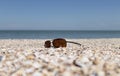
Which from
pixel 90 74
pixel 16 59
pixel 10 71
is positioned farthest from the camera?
pixel 16 59

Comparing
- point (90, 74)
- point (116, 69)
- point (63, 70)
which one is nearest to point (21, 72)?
point (63, 70)

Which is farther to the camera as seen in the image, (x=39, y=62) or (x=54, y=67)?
(x=39, y=62)

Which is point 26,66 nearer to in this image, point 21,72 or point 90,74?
point 21,72

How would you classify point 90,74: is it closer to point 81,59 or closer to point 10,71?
point 81,59

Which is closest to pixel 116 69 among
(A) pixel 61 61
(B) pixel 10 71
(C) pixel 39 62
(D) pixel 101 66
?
(D) pixel 101 66

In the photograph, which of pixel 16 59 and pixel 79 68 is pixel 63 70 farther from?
pixel 16 59

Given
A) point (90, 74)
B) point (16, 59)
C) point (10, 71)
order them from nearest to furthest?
1. point (90, 74)
2. point (10, 71)
3. point (16, 59)

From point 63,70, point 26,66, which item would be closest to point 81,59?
point 63,70

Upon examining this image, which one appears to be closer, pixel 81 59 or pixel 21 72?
pixel 21 72
